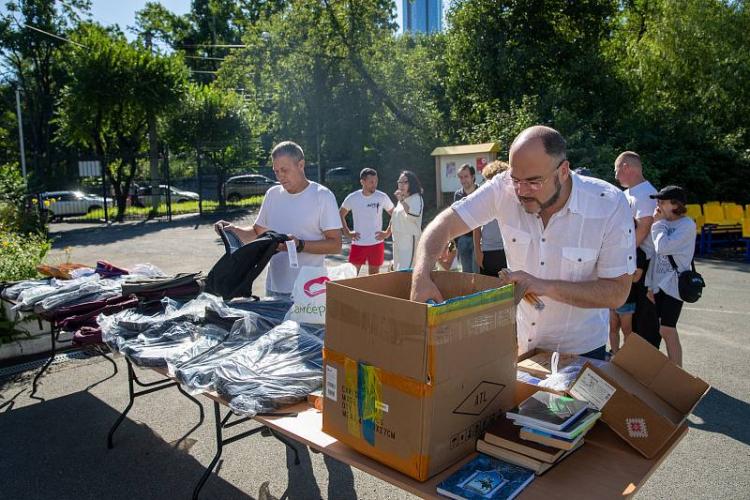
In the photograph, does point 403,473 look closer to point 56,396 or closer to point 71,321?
point 71,321

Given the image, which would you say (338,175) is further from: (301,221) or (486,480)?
(486,480)

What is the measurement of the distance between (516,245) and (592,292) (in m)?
0.40

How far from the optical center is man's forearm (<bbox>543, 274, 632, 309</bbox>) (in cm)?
211

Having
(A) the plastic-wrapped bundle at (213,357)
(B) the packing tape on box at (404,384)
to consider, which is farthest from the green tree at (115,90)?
(B) the packing tape on box at (404,384)

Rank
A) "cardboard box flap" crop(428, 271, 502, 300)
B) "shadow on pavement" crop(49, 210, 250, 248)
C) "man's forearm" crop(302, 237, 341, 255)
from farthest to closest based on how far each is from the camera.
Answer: "shadow on pavement" crop(49, 210, 250, 248) → "man's forearm" crop(302, 237, 341, 255) → "cardboard box flap" crop(428, 271, 502, 300)

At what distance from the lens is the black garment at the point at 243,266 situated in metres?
3.72

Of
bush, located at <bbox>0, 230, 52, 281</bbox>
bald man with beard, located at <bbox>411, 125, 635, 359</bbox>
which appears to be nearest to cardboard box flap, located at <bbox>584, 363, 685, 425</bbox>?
bald man with beard, located at <bbox>411, 125, 635, 359</bbox>

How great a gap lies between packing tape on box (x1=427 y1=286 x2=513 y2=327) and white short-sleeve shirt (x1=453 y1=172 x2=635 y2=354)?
59 centimetres

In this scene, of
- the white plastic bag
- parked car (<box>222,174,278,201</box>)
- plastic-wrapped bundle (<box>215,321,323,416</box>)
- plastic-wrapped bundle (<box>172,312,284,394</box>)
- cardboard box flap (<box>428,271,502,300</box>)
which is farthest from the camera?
parked car (<box>222,174,278,201</box>)

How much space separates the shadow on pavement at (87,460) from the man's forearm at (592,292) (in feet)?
7.48

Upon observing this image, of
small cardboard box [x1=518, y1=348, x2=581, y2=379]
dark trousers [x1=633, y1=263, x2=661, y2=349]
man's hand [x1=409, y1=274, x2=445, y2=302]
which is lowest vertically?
dark trousers [x1=633, y1=263, x2=661, y2=349]

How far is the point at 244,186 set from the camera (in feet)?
86.8

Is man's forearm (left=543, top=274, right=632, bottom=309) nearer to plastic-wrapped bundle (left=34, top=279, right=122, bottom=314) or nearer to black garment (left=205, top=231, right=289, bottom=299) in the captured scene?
black garment (left=205, top=231, right=289, bottom=299)

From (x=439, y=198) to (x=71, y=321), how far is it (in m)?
11.5
